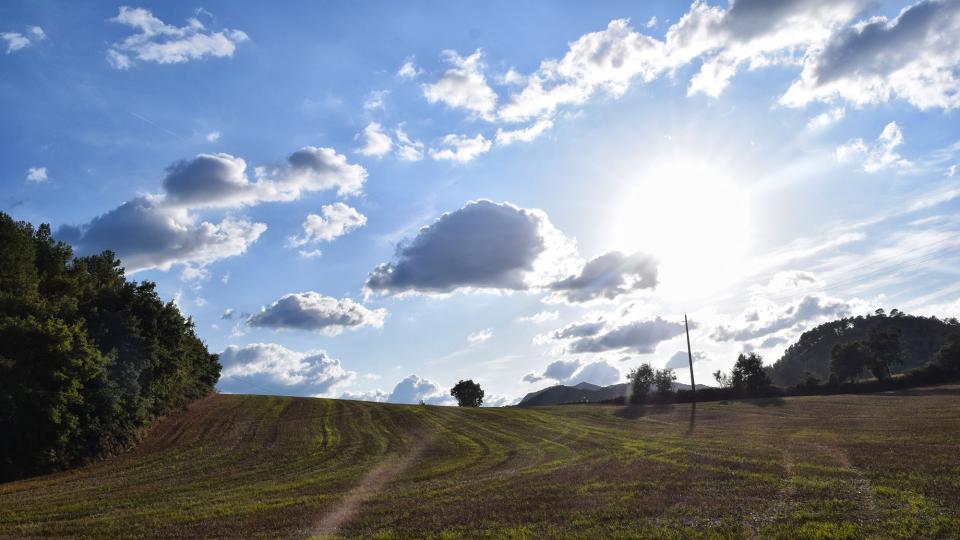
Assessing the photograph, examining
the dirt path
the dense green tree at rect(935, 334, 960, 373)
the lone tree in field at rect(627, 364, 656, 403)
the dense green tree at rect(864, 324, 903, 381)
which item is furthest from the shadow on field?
the dense green tree at rect(935, 334, 960, 373)

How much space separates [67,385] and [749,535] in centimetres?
4765

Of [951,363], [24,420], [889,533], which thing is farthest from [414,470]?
[951,363]

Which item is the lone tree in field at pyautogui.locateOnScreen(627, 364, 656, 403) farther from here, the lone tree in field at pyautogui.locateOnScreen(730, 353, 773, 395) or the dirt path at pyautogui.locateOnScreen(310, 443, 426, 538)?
the dirt path at pyautogui.locateOnScreen(310, 443, 426, 538)

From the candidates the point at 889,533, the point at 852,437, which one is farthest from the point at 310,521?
the point at 852,437

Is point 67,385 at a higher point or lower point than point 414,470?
higher

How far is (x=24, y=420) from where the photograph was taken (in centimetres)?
4303

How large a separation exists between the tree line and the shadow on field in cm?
5978

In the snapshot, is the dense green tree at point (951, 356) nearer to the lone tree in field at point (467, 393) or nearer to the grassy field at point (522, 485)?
the grassy field at point (522, 485)

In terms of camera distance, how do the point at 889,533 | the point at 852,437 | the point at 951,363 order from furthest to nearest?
1. the point at 951,363
2. the point at 852,437
3. the point at 889,533

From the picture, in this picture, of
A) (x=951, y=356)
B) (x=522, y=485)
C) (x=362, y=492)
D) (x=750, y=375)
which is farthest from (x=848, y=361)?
(x=362, y=492)

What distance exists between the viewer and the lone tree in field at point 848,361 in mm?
128125

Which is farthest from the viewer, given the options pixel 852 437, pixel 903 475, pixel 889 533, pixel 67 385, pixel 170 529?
pixel 67 385

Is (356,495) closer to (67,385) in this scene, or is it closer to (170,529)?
(170,529)

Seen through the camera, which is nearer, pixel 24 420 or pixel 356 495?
pixel 356 495
